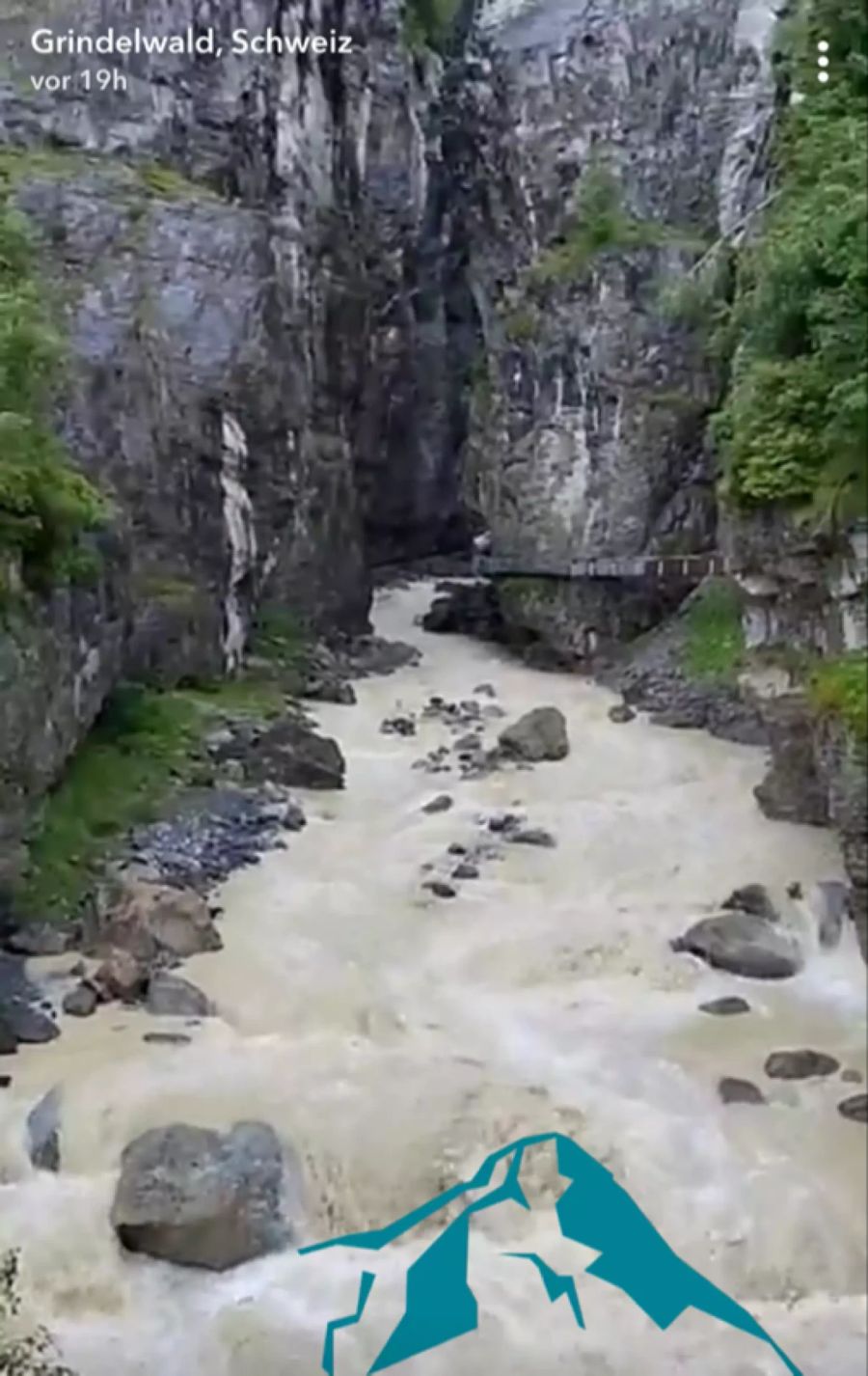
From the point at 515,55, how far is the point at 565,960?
1349 cm

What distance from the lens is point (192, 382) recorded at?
44.4 ft

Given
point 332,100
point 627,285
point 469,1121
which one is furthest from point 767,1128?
point 332,100

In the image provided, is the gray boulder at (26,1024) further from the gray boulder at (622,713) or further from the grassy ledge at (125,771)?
the gray boulder at (622,713)

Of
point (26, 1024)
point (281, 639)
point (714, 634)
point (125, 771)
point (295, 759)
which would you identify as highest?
point (714, 634)

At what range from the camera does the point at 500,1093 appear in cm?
526

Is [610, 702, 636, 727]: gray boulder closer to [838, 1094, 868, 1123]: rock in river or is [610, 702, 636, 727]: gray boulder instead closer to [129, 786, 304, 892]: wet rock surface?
[129, 786, 304, 892]: wet rock surface

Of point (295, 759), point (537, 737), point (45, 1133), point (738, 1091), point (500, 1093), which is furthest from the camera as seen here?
point (295, 759)

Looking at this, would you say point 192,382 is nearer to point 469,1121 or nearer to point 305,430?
point 305,430

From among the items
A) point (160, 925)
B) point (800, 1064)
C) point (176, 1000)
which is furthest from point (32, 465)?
point (800, 1064)

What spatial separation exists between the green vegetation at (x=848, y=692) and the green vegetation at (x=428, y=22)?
45.5 feet

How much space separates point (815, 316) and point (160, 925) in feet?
15.4

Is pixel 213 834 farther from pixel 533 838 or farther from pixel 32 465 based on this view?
pixel 533 838

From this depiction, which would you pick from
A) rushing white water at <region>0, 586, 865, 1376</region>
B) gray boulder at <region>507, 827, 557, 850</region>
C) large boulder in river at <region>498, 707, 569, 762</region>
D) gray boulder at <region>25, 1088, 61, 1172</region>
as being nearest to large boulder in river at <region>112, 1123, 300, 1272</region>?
rushing white water at <region>0, 586, 865, 1376</region>

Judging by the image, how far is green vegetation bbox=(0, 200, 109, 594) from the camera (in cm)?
831
